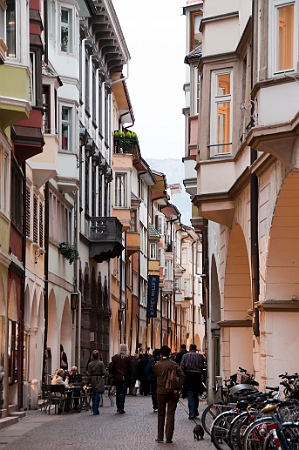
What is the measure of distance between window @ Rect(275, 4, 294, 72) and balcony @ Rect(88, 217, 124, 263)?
29.3m

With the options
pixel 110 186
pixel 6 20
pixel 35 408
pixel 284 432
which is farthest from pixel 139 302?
pixel 284 432

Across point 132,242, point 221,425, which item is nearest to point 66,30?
point 132,242

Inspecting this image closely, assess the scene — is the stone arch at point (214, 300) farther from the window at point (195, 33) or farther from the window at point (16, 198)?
the window at point (195, 33)

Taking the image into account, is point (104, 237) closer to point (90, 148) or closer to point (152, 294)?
point (90, 148)

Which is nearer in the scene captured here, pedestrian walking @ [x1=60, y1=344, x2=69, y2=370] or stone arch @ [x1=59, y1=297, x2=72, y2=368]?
pedestrian walking @ [x1=60, y1=344, x2=69, y2=370]

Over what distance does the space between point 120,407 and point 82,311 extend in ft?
52.9

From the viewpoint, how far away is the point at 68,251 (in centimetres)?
4012

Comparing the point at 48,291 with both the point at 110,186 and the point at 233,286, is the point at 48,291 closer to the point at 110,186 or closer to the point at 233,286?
the point at 233,286

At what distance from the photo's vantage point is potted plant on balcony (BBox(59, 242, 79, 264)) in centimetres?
3988

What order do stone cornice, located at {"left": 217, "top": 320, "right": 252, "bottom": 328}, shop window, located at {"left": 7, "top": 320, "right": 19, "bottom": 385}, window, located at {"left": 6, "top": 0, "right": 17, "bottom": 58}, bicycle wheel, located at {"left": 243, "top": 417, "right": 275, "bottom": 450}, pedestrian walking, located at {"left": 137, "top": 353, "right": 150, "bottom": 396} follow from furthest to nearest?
pedestrian walking, located at {"left": 137, "top": 353, "right": 150, "bottom": 396} → stone cornice, located at {"left": 217, "top": 320, "right": 252, "bottom": 328} → shop window, located at {"left": 7, "top": 320, "right": 19, "bottom": 385} → window, located at {"left": 6, "top": 0, "right": 17, "bottom": 58} → bicycle wheel, located at {"left": 243, "top": 417, "right": 275, "bottom": 450}

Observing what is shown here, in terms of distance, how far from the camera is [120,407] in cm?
3061

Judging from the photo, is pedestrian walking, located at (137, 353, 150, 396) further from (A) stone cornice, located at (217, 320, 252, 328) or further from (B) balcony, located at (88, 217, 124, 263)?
(A) stone cornice, located at (217, 320, 252, 328)

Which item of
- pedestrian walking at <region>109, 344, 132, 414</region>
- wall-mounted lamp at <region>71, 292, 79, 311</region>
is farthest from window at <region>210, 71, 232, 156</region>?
wall-mounted lamp at <region>71, 292, 79, 311</region>

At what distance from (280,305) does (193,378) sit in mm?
5528
